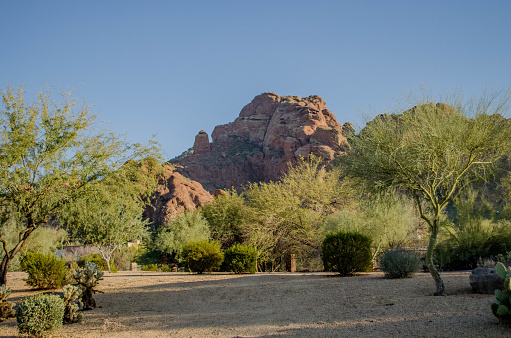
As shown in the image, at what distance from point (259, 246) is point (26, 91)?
52.2ft

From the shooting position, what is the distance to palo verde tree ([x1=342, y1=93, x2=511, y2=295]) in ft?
29.4

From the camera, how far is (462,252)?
1587cm

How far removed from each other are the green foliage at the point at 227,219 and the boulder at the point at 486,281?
19.2 m

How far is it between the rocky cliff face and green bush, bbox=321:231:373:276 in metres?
62.7

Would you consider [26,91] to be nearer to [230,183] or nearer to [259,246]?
[259,246]

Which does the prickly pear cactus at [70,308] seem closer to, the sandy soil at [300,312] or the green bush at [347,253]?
the sandy soil at [300,312]

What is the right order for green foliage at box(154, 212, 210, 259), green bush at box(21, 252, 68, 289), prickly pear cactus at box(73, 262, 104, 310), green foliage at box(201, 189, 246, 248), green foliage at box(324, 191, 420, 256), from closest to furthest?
prickly pear cactus at box(73, 262, 104, 310)
green bush at box(21, 252, 68, 289)
green foliage at box(324, 191, 420, 256)
green foliage at box(201, 189, 246, 248)
green foliage at box(154, 212, 210, 259)

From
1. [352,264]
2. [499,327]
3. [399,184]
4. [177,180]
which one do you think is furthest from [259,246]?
[177,180]

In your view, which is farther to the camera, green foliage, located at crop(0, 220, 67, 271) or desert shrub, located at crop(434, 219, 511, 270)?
green foliage, located at crop(0, 220, 67, 271)

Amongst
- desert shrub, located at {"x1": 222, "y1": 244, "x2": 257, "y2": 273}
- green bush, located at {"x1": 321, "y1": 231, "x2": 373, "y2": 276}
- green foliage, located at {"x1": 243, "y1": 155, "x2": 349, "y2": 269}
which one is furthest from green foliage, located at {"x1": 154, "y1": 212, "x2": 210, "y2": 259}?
green bush, located at {"x1": 321, "y1": 231, "x2": 373, "y2": 276}

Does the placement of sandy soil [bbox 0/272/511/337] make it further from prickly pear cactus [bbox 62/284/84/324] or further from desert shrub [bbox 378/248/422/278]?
desert shrub [bbox 378/248/422/278]

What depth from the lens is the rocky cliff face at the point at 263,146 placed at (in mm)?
88075

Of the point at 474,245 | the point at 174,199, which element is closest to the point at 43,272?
the point at 474,245

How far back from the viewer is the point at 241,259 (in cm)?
1758
